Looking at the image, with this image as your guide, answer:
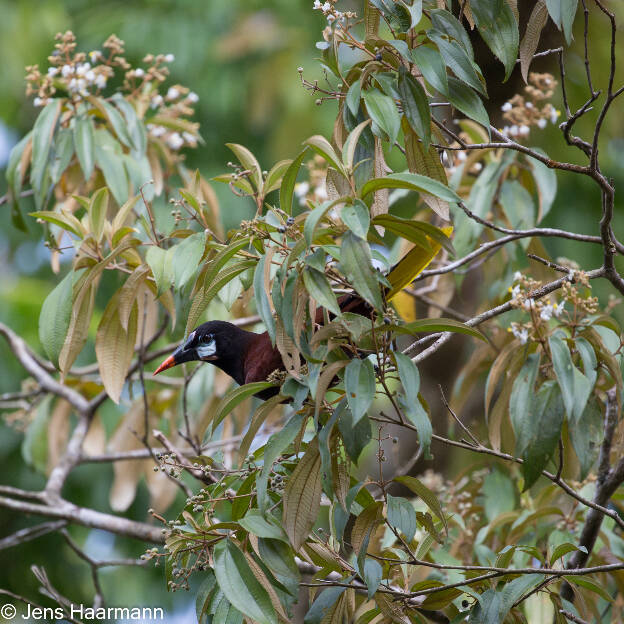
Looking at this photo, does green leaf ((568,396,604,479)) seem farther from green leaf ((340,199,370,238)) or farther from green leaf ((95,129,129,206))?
green leaf ((95,129,129,206))

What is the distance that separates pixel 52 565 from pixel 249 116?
9.96ft

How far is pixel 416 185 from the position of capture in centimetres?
119

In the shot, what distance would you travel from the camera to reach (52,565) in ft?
15.4

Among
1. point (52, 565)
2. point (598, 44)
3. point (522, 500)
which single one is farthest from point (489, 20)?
point (52, 565)

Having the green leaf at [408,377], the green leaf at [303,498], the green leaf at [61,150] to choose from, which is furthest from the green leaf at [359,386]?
the green leaf at [61,150]

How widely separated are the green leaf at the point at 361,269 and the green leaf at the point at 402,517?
369mm

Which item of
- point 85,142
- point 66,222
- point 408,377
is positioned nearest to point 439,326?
point 408,377

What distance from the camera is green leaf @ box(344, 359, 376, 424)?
112 cm

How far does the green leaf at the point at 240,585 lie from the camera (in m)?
1.23

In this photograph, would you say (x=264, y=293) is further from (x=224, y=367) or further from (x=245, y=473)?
(x=224, y=367)

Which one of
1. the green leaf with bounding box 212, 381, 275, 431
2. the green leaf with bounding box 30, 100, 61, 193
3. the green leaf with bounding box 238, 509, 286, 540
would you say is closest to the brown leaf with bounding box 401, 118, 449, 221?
the green leaf with bounding box 212, 381, 275, 431

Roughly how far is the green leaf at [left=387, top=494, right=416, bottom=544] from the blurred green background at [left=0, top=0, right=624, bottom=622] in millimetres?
3258

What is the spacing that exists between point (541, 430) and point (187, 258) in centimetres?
68

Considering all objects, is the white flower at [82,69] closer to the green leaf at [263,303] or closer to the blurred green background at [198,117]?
the green leaf at [263,303]
